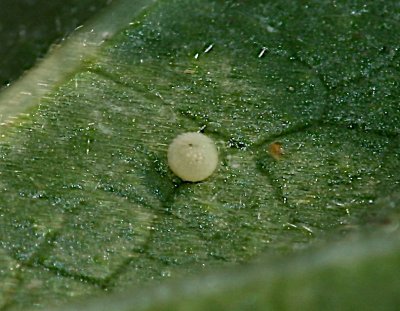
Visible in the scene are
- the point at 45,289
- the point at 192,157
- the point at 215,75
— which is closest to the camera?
the point at 45,289

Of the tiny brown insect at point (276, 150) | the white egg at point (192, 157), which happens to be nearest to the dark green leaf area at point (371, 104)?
the tiny brown insect at point (276, 150)

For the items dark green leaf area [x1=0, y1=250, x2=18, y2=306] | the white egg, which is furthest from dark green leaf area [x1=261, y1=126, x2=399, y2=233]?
dark green leaf area [x1=0, y1=250, x2=18, y2=306]

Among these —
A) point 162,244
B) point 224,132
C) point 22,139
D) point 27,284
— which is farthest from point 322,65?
point 27,284

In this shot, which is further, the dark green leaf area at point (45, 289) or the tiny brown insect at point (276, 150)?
the tiny brown insect at point (276, 150)

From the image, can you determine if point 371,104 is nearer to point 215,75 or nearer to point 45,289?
point 215,75

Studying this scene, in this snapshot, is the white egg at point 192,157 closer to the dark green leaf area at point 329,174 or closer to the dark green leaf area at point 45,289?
the dark green leaf area at point 329,174

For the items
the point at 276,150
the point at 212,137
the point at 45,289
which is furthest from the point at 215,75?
the point at 45,289

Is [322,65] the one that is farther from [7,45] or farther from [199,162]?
[7,45]
